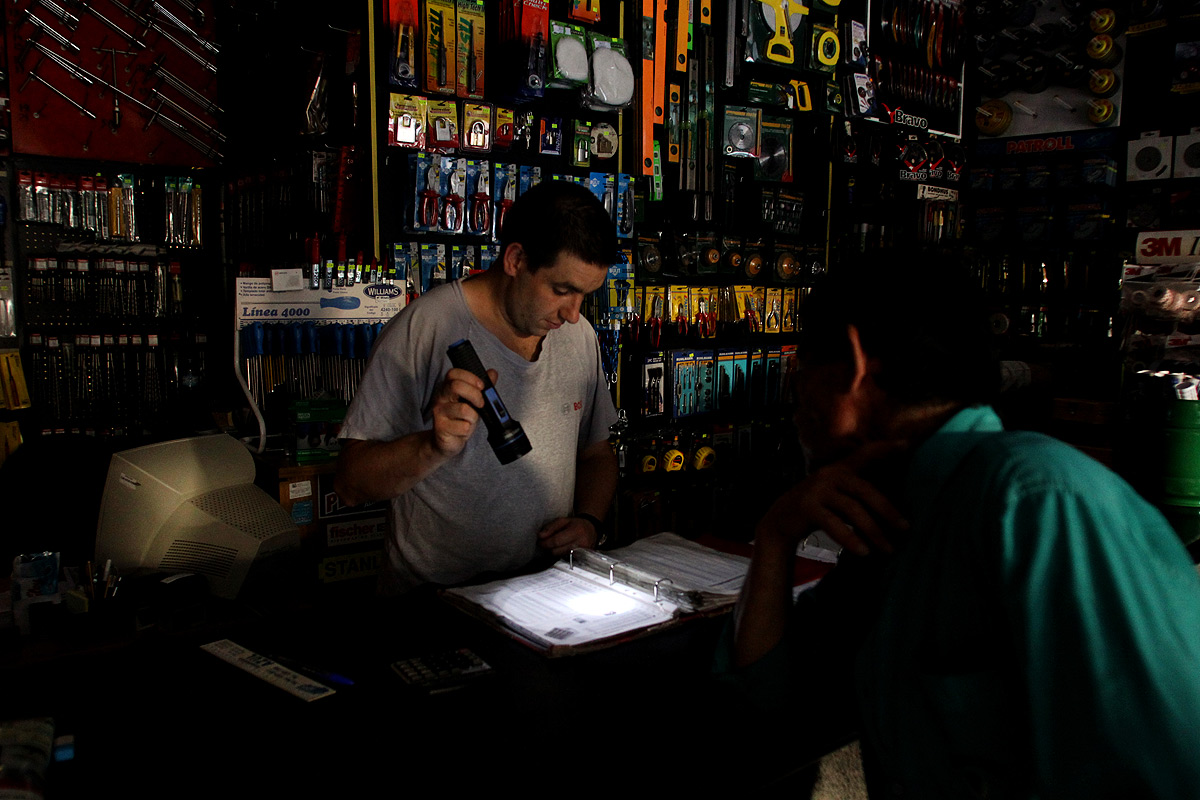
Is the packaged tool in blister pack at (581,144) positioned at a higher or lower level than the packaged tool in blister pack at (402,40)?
lower

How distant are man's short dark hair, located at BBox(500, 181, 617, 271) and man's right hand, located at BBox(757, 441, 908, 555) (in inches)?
38.0

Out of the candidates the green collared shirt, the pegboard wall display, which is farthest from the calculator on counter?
the pegboard wall display

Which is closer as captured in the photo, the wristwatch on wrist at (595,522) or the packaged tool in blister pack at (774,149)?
the wristwatch on wrist at (595,522)

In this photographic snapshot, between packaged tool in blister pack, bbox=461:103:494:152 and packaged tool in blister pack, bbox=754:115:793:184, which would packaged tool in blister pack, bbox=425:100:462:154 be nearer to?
packaged tool in blister pack, bbox=461:103:494:152

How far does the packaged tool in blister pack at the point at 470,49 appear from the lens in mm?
3430

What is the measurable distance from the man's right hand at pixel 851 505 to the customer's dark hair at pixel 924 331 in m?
0.09

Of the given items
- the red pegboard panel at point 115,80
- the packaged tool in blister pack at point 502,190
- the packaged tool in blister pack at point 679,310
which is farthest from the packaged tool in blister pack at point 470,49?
the red pegboard panel at point 115,80

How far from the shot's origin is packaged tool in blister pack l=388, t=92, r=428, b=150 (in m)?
3.30

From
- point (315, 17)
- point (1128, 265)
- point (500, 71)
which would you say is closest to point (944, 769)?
point (500, 71)

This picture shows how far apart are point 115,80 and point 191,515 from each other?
4155mm

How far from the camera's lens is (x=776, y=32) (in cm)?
443

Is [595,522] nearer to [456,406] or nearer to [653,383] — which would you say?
[456,406]

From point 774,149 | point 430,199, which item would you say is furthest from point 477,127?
point 774,149

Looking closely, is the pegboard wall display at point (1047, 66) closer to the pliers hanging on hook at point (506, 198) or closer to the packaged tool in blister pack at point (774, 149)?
the packaged tool in blister pack at point (774, 149)
